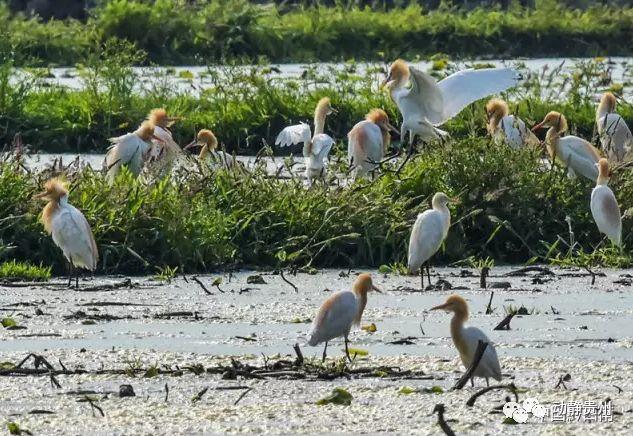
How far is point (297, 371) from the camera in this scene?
7.03 metres

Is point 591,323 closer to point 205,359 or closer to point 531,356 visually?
point 531,356

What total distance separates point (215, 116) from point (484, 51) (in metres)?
11.2

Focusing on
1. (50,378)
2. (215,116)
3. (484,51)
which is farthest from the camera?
(484,51)

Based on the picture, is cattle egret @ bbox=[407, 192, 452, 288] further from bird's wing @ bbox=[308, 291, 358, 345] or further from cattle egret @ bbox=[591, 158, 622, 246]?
bird's wing @ bbox=[308, 291, 358, 345]

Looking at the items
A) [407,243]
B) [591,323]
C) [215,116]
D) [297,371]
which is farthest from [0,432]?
[215,116]

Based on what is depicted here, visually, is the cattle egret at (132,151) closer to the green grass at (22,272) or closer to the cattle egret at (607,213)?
the green grass at (22,272)

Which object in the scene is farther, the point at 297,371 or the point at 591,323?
the point at 591,323

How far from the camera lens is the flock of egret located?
9.64 metres

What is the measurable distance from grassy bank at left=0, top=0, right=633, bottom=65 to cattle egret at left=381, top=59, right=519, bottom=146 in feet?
31.6

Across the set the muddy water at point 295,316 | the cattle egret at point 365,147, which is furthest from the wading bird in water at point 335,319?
the cattle egret at point 365,147

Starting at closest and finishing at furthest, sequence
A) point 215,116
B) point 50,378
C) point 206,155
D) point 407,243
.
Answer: point 50,378 → point 407,243 → point 206,155 → point 215,116

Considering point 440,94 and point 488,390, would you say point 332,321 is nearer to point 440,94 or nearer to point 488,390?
point 488,390

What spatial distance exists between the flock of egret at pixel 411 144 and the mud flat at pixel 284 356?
0.30m

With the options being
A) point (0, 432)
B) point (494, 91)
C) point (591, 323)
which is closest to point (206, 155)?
point (494, 91)
